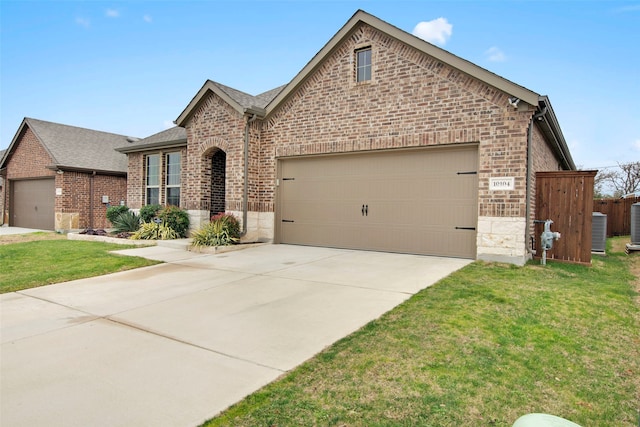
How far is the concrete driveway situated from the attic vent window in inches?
203

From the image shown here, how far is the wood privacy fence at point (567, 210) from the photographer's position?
8.38 m

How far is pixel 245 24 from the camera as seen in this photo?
47.5 ft

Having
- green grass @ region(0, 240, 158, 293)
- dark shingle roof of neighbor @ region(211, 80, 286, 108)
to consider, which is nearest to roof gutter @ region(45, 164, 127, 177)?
green grass @ region(0, 240, 158, 293)

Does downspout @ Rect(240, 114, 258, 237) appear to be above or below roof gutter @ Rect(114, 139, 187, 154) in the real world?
below

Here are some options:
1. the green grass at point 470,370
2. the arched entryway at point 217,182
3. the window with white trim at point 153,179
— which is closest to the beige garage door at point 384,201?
the arched entryway at point 217,182

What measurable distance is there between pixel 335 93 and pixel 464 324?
7767mm

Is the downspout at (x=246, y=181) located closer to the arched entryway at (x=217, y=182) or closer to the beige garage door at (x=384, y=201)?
→ the beige garage door at (x=384, y=201)

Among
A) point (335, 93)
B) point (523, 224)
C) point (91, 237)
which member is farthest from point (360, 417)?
point (91, 237)

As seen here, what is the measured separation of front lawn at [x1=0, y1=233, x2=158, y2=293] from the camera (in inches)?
289

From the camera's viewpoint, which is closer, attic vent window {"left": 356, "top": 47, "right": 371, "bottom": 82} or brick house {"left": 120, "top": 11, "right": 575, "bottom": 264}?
brick house {"left": 120, "top": 11, "right": 575, "bottom": 264}

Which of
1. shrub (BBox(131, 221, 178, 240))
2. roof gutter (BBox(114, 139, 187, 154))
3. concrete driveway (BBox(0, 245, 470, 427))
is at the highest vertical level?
roof gutter (BBox(114, 139, 187, 154))

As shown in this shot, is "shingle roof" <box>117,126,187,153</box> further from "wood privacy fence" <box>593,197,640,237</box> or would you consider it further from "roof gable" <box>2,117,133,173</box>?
"wood privacy fence" <box>593,197,640,237</box>

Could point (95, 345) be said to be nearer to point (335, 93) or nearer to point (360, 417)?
point (360, 417)

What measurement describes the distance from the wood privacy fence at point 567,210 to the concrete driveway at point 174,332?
2.59 meters
